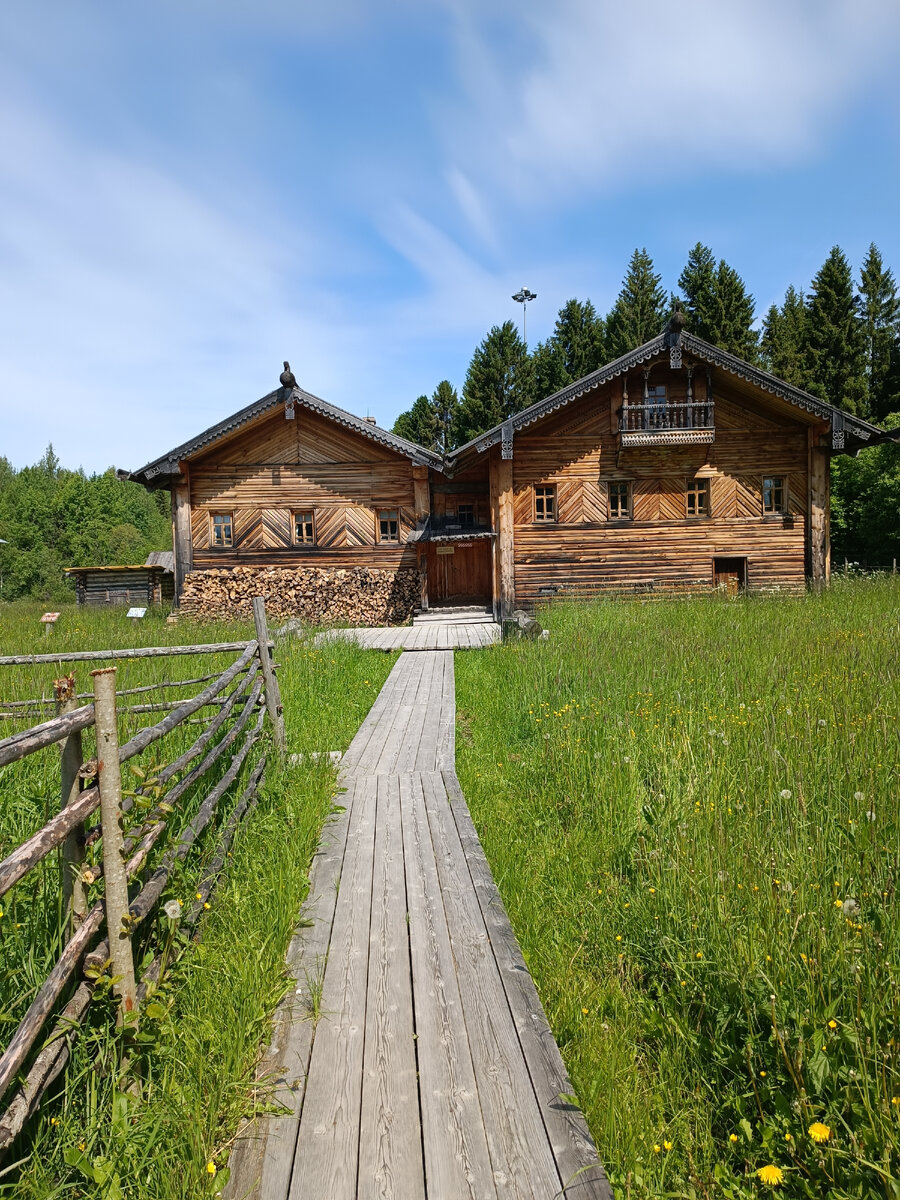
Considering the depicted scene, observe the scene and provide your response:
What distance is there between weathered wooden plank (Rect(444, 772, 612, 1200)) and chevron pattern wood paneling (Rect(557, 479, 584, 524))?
616 inches

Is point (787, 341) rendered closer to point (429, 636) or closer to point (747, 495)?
point (747, 495)

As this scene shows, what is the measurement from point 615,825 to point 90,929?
3.13m

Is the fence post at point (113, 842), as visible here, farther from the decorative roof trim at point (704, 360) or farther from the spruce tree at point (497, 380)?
the spruce tree at point (497, 380)

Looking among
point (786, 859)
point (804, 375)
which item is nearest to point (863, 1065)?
point (786, 859)

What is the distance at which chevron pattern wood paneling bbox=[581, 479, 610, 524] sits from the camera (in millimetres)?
18594

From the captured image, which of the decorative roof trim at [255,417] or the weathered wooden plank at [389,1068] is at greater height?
the decorative roof trim at [255,417]

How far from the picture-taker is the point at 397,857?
419 cm

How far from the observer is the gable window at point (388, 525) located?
779 inches

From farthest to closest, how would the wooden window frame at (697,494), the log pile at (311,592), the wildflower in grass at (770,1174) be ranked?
1. the log pile at (311,592)
2. the wooden window frame at (697,494)
3. the wildflower in grass at (770,1174)

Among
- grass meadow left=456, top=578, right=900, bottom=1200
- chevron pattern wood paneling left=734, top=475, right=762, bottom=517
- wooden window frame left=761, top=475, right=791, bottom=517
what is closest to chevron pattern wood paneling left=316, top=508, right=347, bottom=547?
chevron pattern wood paneling left=734, top=475, right=762, bottom=517

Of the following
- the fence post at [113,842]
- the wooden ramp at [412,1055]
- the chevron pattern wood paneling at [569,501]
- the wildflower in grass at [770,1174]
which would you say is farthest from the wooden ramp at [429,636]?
the wildflower in grass at [770,1174]

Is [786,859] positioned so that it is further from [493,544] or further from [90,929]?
[493,544]

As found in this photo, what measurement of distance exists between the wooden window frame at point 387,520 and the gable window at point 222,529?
4600 millimetres

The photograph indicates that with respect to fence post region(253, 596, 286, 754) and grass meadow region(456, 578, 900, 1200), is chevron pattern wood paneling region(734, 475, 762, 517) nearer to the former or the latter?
grass meadow region(456, 578, 900, 1200)
